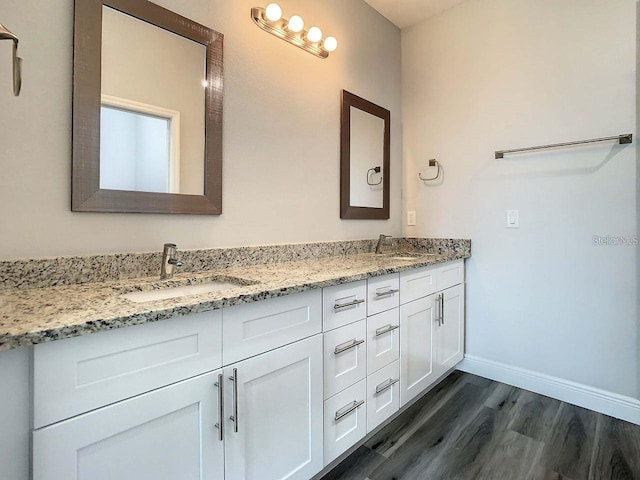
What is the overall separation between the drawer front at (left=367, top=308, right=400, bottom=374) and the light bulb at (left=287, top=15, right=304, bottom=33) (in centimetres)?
153

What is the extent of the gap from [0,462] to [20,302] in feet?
1.29

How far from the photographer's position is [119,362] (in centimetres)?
79

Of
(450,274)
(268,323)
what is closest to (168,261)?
(268,323)

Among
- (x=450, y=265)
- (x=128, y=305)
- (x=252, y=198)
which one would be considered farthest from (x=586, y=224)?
(x=128, y=305)

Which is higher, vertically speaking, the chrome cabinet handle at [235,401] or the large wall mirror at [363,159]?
the large wall mirror at [363,159]

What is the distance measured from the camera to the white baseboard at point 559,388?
1.83m

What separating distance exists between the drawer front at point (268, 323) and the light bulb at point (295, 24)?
1416 millimetres

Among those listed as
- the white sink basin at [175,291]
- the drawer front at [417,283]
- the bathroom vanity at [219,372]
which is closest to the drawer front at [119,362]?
the bathroom vanity at [219,372]

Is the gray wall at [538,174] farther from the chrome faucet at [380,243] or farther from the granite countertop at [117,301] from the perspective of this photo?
the granite countertop at [117,301]

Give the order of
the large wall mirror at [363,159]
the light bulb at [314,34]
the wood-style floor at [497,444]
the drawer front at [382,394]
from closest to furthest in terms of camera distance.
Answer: the wood-style floor at [497,444] < the drawer front at [382,394] < the light bulb at [314,34] < the large wall mirror at [363,159]

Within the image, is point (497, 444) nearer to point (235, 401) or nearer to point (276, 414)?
point (276, 414)

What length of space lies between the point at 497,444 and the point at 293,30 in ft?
7.57

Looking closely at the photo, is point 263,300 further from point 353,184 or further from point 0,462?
point 353,184

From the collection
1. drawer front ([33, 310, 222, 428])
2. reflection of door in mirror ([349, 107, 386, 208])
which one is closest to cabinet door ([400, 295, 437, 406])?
reflection of door in mirror ([349, 107, 386, 208])
